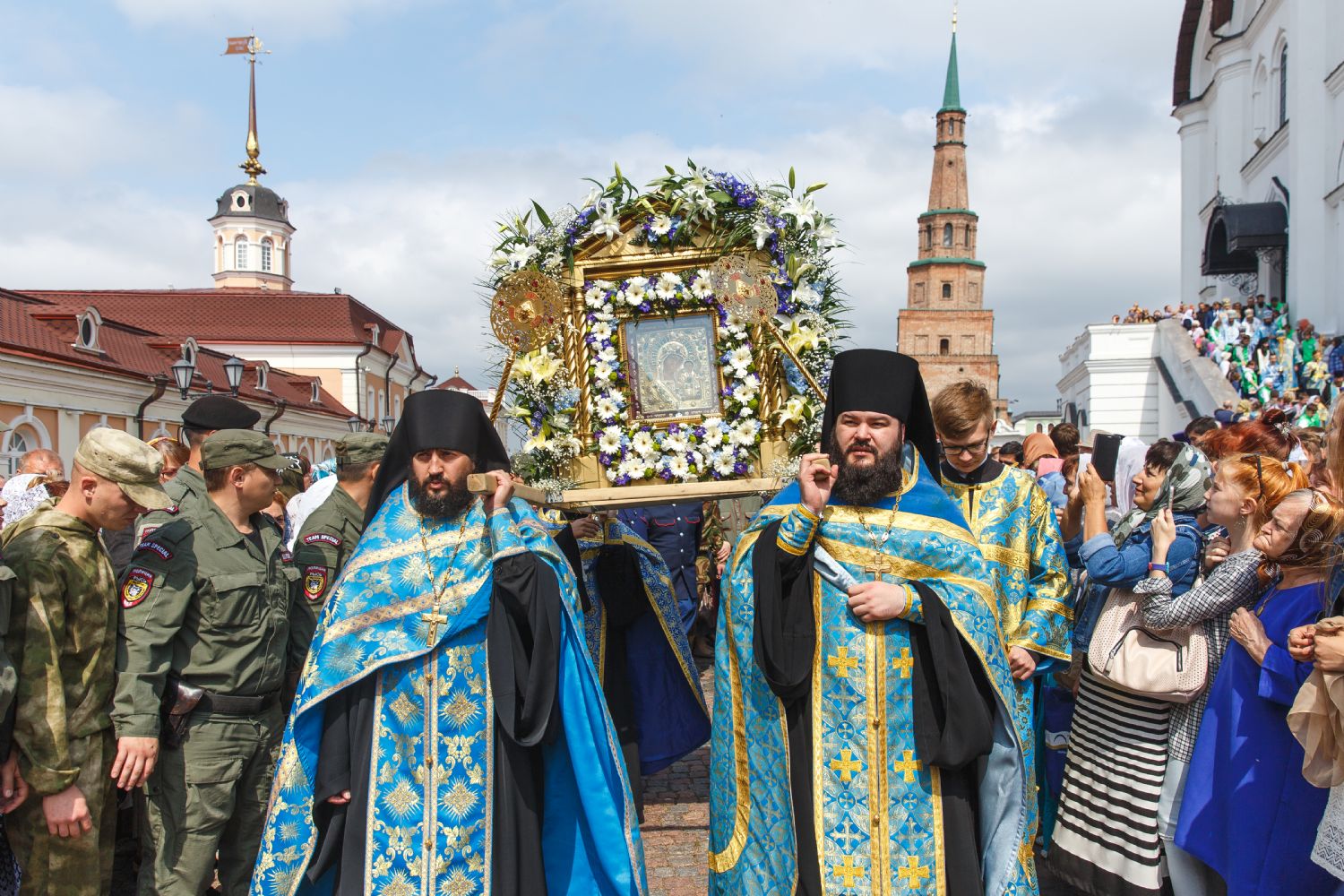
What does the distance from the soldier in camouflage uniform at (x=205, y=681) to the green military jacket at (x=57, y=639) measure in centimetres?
8

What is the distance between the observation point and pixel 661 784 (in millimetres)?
6250

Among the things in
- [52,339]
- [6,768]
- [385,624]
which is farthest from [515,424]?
[52,339]

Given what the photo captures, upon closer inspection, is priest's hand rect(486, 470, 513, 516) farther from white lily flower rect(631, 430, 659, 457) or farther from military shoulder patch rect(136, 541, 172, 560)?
white lily flower rect(631, 430, 659, 457)

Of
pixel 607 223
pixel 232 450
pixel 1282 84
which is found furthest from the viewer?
pixel 1282 84

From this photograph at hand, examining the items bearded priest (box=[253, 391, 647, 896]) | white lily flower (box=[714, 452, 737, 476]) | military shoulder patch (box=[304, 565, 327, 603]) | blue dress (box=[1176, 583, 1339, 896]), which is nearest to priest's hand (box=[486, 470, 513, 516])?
bearded priest (box=[253, 391, 647, 896])

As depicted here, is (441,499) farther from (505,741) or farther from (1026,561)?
(1026,561)

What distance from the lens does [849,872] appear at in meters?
3.38

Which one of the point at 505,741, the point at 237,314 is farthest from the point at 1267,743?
the point at 237,314

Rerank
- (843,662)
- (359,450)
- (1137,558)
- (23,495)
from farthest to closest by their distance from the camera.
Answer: (23,495) → (359,450) → (1137,558) → (843,662)

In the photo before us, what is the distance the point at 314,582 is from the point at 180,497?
692 mm

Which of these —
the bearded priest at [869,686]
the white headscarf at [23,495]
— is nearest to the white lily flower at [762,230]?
the bearded priest at [869,686]

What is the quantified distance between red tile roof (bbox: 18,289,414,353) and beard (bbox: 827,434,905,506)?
44.7 m

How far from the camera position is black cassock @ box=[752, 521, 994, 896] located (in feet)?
10.9

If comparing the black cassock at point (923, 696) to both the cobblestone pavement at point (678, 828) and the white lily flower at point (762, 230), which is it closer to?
the cobblestone pavement at point (678, 828)
